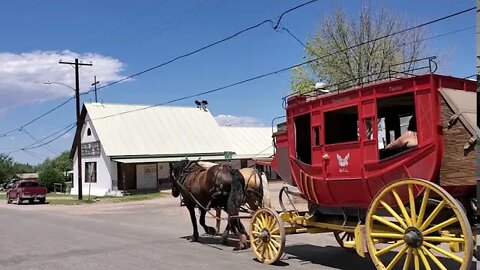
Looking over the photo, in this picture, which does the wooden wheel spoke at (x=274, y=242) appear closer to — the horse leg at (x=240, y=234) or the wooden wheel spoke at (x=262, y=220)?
the wooden wheel spoke at (x=262, y=220)

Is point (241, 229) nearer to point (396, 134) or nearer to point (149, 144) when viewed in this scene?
point (396, 134)

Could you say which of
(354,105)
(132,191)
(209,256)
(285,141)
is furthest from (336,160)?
(132,191)

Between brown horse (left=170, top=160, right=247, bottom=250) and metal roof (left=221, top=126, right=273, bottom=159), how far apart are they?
113 feet

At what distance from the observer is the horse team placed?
467 inches

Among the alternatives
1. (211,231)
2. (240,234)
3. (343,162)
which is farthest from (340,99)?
(211,231)

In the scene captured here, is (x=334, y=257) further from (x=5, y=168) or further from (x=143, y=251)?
(x=5, y=168)

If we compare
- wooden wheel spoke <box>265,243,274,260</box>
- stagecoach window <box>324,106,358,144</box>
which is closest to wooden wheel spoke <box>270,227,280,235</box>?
wooden wheel spoke <box>265,243,274,260</box>

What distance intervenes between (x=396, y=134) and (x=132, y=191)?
34.8 metres

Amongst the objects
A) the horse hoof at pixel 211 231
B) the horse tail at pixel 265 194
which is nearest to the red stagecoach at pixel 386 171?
the horse tail at pixel 265 194

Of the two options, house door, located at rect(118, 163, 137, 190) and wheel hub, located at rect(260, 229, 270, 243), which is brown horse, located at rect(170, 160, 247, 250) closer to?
wheel hub, located at rect(260, 229, 270, 243)

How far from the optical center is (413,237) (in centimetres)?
706

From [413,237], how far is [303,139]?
134 inches

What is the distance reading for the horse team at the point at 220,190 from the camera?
467 inches

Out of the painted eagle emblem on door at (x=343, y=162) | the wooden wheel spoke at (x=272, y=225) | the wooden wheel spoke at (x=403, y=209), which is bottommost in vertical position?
the wooden wheel spoke at (x=272, y=225)
